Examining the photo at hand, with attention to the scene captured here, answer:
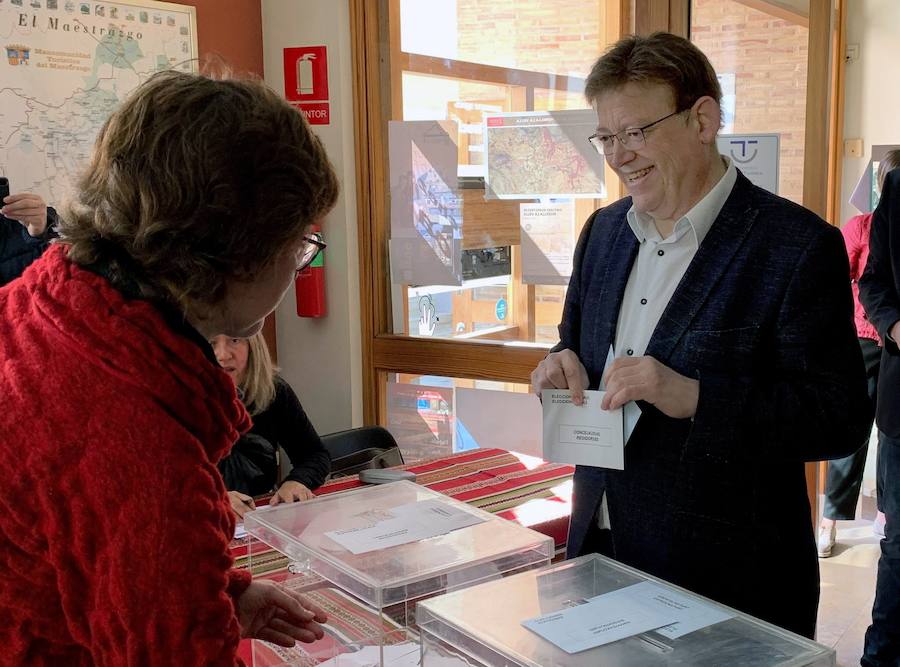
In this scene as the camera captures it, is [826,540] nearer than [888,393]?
No

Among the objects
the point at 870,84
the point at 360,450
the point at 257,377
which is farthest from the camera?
the point at 870,84

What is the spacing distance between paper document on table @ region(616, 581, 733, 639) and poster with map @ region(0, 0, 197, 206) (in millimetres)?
2778

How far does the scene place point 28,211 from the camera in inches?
118

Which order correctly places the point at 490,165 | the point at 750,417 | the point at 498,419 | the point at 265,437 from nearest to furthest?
the point at 750,417
the point at 265,437
the point at 490,165
the point at 498,419

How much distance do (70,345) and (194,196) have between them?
0.18 metres

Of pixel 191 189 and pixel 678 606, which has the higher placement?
pixel 191 189

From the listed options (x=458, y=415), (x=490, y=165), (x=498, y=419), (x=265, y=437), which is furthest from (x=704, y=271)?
(x=458, y=415)

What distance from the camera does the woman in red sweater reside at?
2.66ft

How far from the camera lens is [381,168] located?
4.13 metres

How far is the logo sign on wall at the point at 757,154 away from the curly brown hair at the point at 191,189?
2.64 m

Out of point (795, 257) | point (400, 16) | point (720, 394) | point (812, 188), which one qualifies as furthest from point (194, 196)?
point (400, 16)

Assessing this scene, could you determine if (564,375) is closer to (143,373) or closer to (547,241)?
(143,373)

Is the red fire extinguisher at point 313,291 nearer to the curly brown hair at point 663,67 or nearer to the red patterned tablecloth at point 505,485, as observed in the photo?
the red patterned tablecloth at point 505,485

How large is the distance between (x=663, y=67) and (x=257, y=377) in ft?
5.49
